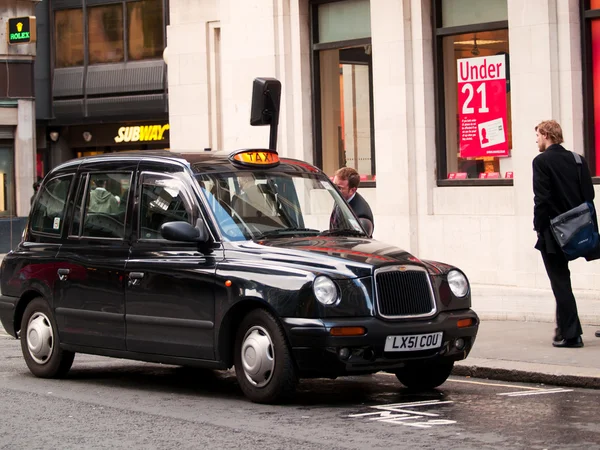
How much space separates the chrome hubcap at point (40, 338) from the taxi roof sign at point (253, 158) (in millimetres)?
2257

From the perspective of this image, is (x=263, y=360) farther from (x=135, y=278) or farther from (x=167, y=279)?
(x=135, y=278)

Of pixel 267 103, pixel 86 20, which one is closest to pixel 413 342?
pixel 267 103

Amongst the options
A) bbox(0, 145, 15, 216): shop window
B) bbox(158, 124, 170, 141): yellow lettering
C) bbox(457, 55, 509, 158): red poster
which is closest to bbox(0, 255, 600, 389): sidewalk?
bbox(457, 55, 509, 158): red poster

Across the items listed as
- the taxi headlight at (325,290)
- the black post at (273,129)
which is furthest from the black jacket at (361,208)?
the taxi headlight at (325,290)

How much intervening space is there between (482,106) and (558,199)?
4.85 metres

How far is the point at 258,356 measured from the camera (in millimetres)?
9156

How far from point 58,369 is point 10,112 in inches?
954

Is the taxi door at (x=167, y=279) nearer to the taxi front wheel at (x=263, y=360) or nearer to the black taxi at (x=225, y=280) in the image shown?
the black taxi at (x=225, y=280)

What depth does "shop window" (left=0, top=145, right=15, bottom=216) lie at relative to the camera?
1280 inches

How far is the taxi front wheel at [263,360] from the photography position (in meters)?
9.00

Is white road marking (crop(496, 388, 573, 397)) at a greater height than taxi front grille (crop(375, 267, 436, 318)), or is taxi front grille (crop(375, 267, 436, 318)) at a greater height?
taxi front grille (crop(375, 267, 436, 318))

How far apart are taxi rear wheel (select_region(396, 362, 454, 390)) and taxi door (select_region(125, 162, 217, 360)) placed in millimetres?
1570

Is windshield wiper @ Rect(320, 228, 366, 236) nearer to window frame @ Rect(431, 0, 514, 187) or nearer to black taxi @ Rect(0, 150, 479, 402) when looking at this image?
black taxi @ Rect(0, 150, 479, 402)

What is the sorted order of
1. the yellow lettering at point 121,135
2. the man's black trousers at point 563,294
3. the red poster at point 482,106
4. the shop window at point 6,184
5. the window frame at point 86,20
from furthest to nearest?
the yellow lettering at point 121,135 → the window frame at point 86,20 → the shop window at point 6,184 → the red poster at point 482,106 → the man's black trousers at point 563,294
